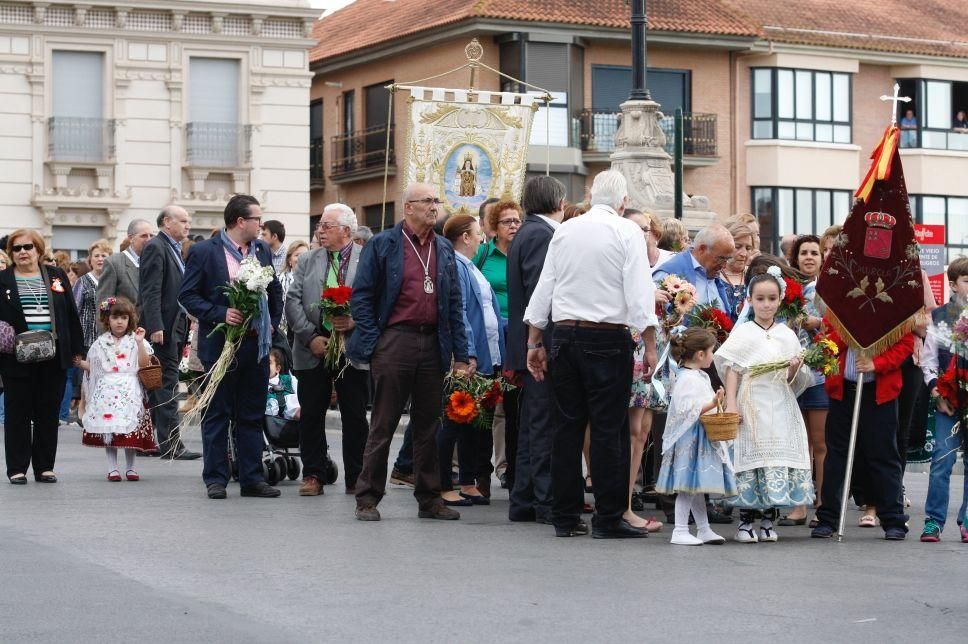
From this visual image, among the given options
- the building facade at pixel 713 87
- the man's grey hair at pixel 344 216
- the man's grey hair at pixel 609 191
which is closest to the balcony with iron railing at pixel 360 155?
the building facade at pixel 713 87

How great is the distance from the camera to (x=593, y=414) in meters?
11.2

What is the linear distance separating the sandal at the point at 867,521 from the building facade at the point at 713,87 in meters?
33.2

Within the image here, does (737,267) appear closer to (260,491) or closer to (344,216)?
→ (344,216)

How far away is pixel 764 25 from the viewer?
49.9 meters

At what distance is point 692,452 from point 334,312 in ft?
10.8

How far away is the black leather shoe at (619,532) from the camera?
1119cm

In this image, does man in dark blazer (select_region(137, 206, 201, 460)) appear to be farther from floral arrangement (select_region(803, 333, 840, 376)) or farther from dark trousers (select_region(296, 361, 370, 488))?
floral arrangement (select_region(803, 333, 840, 376))

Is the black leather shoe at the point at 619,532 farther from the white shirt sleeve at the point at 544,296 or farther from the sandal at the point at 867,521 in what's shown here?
the sandal at the point at 867,521

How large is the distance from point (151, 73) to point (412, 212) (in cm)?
2682

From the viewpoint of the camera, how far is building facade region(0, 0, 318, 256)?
37.4 meters

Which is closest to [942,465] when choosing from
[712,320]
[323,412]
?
[712,320]

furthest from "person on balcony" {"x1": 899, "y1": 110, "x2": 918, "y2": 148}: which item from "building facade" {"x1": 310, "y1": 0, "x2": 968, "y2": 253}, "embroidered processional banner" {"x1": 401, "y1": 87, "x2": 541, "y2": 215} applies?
"embroidered processional banner" {"x1": 401, "y1": 87, "x2": 541, "y2": 215}

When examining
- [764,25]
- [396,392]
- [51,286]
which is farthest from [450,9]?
[396,392]

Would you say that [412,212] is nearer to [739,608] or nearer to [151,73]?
[739,608]
